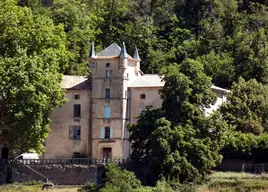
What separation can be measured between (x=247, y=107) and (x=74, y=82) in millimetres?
16906

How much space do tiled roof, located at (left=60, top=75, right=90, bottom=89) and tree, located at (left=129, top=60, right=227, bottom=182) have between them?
928 cm

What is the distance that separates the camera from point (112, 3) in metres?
103

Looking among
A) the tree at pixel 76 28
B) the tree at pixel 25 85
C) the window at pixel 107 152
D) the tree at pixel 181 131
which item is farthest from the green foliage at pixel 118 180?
the tree at pixel 76 28

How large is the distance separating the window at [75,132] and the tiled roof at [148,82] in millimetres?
6473

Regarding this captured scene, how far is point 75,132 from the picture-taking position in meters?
72.2

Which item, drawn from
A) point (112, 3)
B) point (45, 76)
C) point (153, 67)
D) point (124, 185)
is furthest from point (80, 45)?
point (124, 185)

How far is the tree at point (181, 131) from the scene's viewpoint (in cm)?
6044

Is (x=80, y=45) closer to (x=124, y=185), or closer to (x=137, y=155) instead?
(x=137, y=155)

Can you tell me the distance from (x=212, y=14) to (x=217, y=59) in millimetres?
15634

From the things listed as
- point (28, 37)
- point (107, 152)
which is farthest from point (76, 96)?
point (28, 37)

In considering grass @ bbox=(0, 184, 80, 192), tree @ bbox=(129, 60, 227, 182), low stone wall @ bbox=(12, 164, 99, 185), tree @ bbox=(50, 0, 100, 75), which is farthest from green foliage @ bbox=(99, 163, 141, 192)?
→ tree @ bbox=(50, 0, 100, 75)

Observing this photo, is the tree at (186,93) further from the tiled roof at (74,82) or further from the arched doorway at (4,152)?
the arched doorway at (4,152)

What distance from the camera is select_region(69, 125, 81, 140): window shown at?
7206 cm

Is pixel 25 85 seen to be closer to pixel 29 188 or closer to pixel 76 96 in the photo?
pixel 76 96
